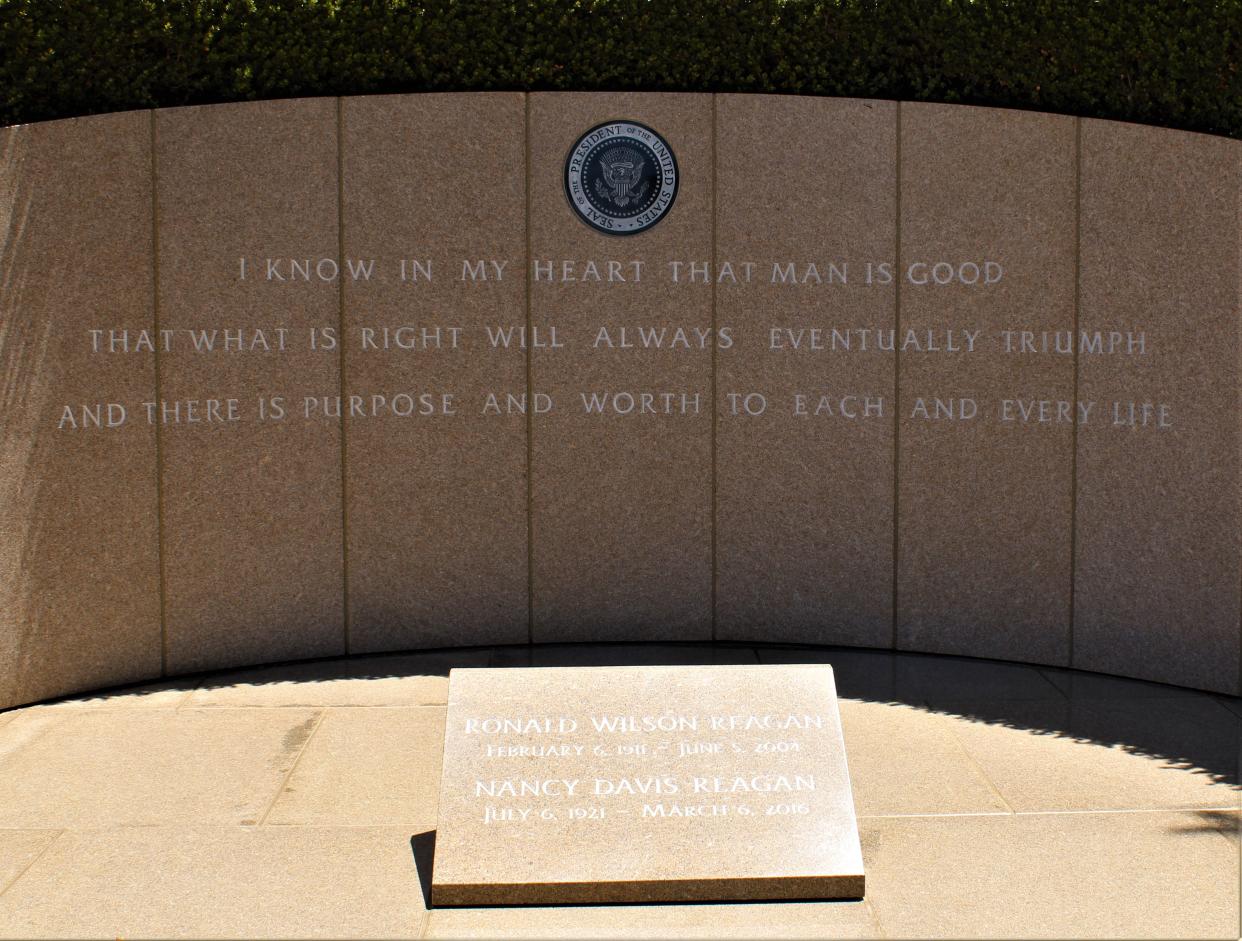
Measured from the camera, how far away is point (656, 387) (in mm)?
8984

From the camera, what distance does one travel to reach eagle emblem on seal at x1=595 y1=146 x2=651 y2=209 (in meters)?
8.84

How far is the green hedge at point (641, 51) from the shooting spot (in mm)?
8188

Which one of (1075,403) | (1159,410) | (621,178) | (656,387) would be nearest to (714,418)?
(656,387)

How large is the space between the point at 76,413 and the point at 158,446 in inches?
22.3

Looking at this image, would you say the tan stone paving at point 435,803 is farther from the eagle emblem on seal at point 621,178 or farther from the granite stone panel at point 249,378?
the eagle emblem on seal at point 621,178

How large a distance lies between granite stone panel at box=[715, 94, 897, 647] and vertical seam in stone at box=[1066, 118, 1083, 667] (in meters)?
1.24

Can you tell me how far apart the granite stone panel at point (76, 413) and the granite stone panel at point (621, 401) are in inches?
106

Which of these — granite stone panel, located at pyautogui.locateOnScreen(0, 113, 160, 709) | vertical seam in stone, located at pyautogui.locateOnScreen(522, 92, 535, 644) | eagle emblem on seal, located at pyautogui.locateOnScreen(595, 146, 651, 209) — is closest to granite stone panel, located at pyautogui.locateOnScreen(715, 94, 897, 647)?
eagle emblem on seal, located at pyautogui.locateOnScreen(595, 146, 651, 209)

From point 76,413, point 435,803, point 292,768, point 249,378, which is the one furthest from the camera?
point 249,378

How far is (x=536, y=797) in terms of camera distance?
5191 mm

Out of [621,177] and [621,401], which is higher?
[621,177]

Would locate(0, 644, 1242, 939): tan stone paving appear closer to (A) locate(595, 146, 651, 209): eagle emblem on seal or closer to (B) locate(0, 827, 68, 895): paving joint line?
(B) locate(0, 827, 68, 895): paving joint line

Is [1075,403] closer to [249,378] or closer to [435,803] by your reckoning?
[435,803]

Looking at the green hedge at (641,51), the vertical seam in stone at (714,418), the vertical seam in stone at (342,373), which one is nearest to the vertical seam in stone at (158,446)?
the green hedge at (641,51)
